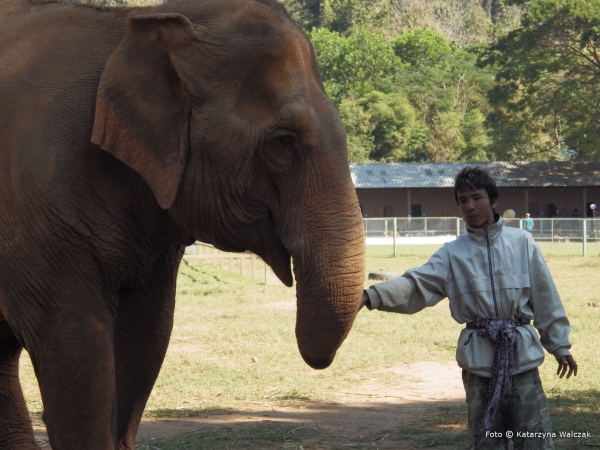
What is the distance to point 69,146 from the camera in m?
4.10

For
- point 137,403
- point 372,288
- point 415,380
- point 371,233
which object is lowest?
point 371,233

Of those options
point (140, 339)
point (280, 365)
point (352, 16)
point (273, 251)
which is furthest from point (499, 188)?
point (273, 251)

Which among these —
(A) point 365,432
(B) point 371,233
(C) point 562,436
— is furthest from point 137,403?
(B) point 371,233

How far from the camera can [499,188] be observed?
51.8 metres

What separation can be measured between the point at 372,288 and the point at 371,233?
33476 mm

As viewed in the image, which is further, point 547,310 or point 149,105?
point 547,310

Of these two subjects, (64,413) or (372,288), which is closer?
(64,413)

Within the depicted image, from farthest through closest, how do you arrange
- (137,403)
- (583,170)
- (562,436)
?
(583,170)
(562,436)
(137,403)

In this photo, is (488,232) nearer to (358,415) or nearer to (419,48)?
(358,415)

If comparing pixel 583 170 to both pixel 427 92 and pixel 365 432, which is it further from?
pixel 365 432

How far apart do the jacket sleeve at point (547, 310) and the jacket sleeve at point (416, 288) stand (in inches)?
16.2

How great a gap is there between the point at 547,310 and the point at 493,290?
0.86 ft

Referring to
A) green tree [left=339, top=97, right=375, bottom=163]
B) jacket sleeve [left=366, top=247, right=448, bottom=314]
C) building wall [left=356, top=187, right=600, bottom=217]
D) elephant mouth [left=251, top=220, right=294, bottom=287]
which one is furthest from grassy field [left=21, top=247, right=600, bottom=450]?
green tree [left=339, top=97, right=375, bottom=163]

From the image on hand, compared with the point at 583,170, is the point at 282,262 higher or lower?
higher
